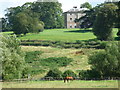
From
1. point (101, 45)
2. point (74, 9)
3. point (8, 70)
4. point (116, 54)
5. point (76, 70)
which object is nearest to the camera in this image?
point (8, 70)

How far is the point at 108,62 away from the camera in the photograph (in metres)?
44.6

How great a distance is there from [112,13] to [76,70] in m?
38.3

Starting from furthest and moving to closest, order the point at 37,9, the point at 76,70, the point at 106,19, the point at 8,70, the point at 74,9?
the point at 74,9 < the point at 37,9 < the point at 106,19 < the point at 76,70 < the point at 8,70

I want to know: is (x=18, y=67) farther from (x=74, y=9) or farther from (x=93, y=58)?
(x=74, y=9)

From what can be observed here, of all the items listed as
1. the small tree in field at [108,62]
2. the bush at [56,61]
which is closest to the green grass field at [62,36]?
the bush at [56,61]

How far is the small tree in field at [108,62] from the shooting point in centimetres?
4372

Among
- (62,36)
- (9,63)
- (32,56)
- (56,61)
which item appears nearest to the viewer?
(9,63)

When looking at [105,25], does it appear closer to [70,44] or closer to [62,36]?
[70,44]

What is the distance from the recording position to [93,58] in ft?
152

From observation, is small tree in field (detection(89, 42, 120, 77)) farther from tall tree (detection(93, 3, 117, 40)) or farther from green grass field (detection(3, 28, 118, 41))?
green grass field (detection(3, 28, 118, 41))

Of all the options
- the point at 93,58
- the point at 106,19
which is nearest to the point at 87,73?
the point at 93,58

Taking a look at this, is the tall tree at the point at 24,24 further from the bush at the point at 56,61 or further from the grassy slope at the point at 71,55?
the bush at the point at 56,61

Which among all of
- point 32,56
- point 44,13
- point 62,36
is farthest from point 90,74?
point 44,13

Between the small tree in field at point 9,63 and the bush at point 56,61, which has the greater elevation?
the small tree in field at point 9,63
